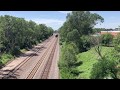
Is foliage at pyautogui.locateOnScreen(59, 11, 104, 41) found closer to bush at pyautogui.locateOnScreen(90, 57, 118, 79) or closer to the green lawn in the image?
the green lawn

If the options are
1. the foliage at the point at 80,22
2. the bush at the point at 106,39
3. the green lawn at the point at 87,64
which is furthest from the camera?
the foliage at the point at 80,22

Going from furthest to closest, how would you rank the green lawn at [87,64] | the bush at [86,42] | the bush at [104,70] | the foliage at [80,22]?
the foliage at [80,22]
the bush at [86,42]
the green lawn at [87,64]
the bush at [104,70]

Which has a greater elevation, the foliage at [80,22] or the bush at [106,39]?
the foliage at [80,22]

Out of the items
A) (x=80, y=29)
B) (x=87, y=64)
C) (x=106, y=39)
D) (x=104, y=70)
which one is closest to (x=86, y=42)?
(x=106, y=39)

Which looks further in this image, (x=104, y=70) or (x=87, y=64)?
(x=87, y=64)

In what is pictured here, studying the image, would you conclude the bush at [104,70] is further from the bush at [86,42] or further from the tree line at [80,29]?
the bush at [86,42]

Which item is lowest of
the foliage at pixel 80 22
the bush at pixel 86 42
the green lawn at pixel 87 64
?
the green lawn at pixel 87 64

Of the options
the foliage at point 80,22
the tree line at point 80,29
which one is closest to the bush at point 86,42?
the tree line at point 80,29

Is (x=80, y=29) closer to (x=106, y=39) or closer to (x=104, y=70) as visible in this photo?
(x=106, y=39)

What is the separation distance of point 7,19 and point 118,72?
743 inches

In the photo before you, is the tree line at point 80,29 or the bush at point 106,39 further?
the bush at point 106,39

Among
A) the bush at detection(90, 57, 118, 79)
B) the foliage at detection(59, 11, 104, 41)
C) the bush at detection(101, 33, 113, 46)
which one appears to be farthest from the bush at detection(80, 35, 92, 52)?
the bush at detection(90, 57, 118, 79)

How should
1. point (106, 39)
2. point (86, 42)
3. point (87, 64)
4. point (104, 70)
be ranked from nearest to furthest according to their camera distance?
point (104, 70) < point (87, 64) < point (86, 42) < point (106, 39)
